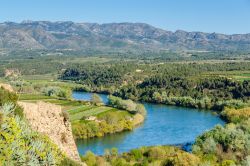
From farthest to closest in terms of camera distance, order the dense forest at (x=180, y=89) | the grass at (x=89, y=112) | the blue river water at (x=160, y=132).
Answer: the dense forest at (x=180, y=89), the grass at (x=89, y=112), the blue river water at (x=160, y=132)

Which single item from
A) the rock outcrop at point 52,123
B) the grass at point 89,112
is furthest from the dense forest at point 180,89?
the rock outcrop at point 52,123

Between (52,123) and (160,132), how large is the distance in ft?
143

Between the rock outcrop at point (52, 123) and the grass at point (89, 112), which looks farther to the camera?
the grass at point (89, 112)

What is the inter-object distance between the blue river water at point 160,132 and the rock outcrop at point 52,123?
103 feet

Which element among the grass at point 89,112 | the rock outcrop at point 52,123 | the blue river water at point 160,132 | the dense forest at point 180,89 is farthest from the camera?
the dense forest at point 180,89

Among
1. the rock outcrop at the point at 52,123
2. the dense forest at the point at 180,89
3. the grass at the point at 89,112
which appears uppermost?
the rock outcrop at the point at 52,123

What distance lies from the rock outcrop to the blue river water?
1241 inches

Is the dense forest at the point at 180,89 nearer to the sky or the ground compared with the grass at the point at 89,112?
nearer to the ground

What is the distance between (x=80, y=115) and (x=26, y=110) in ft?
167

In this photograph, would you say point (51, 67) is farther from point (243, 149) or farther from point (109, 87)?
point (243, 149)

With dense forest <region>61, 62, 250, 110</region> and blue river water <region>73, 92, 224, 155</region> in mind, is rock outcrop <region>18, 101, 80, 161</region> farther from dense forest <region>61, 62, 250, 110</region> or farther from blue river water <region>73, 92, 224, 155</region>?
dense forest <region>61, 62, 250, 110</region>

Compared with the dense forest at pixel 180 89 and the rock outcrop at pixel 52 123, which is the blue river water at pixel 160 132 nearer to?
the dense forest at pixel 180 89

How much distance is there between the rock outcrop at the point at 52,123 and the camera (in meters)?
13.0

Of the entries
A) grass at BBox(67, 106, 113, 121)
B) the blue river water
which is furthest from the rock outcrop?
grass at BBox(67, 106, 113, 121)
